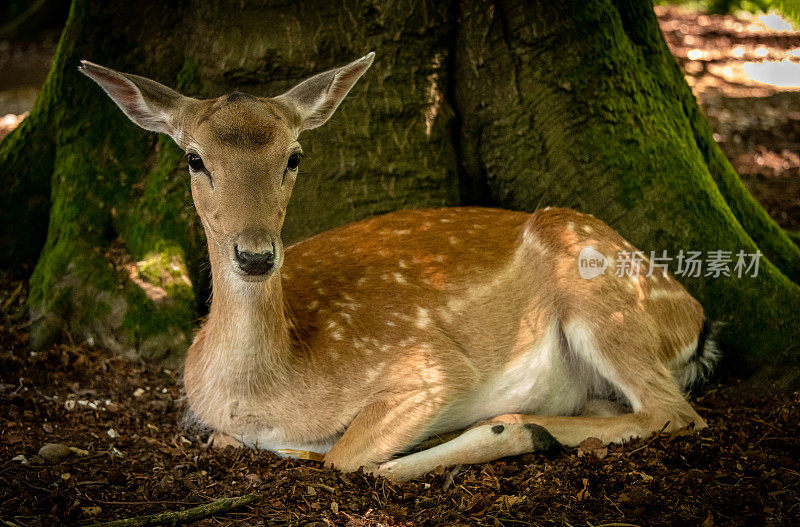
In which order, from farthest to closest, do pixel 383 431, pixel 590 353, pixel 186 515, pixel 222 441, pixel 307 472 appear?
pixel 590 353 → pixel 222 441 → pixel 383 431 → pixel 307 472 → pixel 186 515

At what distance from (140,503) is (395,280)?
5.63 feet

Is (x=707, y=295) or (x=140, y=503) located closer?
(x=140, y=503)

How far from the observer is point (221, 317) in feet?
12.6

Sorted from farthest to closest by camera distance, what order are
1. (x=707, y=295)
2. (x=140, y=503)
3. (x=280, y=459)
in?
1. (x=707, y=295)
2. (x=280, y=459)
3. (x=140, y=503)

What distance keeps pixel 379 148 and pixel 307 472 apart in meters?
2.23

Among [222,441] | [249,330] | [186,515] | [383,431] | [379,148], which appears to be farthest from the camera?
[379,148]

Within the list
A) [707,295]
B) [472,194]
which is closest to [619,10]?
[472,194]

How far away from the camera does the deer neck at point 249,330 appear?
3.71m

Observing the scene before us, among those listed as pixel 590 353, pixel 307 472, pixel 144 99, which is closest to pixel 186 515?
pixel 307 472

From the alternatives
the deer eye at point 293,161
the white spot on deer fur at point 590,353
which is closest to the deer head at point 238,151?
the deer eye at point 293,161

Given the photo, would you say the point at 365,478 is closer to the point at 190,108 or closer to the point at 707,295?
the point at 190,108

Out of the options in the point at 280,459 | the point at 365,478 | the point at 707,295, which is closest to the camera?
the point at 365,478

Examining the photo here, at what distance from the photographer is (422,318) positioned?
422 centimetres

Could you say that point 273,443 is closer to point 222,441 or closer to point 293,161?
point 222,441
